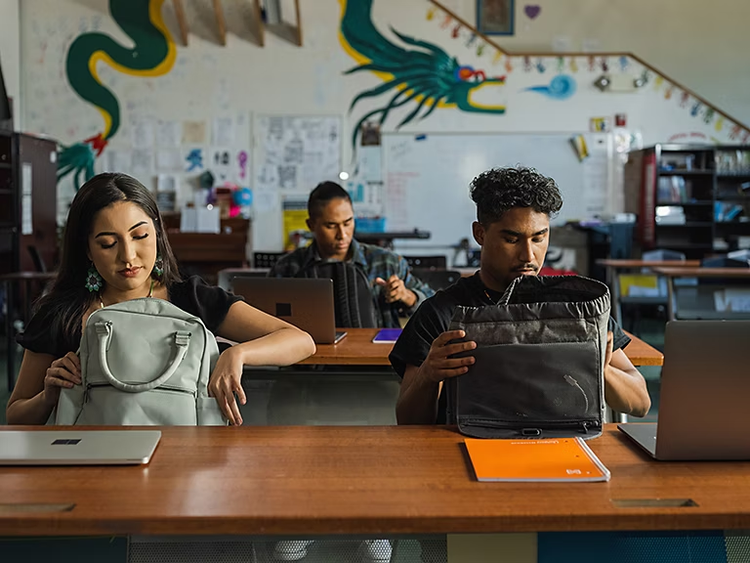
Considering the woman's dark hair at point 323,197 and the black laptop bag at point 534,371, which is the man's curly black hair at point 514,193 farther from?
the woman's dark hair at point 323,197

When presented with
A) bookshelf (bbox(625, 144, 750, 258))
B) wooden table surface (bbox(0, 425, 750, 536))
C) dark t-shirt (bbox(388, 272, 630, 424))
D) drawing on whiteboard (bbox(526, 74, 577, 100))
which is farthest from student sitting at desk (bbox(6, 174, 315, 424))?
drawing on whiteboard (bbox(526, 74, 577, 100))

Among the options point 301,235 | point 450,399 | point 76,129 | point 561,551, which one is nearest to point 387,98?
point 301,235

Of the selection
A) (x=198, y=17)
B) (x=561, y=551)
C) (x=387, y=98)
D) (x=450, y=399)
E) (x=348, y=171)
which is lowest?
(x=561, y=551)

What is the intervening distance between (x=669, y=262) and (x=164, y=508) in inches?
262

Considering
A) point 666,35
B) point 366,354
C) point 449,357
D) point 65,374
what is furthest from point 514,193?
point 666,35

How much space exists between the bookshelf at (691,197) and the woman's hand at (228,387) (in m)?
7.54

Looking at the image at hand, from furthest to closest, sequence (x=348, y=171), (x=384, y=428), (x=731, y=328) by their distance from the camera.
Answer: (x=348, y=171) < (x=384, y=428) < (x=731, y=328)

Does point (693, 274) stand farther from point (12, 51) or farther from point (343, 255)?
point (12, 51)

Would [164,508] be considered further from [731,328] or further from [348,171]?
[348,171]

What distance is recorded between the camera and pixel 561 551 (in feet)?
3.84

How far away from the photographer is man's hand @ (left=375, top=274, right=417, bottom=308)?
3379 mm

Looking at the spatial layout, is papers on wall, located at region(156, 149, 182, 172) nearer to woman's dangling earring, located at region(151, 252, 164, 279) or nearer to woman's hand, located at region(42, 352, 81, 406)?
woman's dangling earring, located at region(151, 252, 164, 279)

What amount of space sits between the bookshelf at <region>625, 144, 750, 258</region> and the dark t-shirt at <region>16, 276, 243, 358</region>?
285 inches

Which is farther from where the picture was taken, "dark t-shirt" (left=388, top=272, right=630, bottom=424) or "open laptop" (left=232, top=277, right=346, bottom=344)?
"open laptop" (left=232, top=277, right=346, bottom=344)
